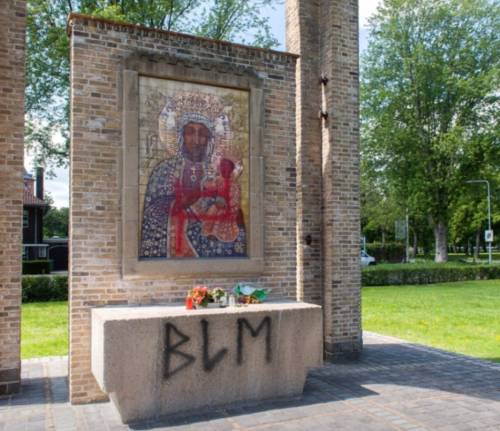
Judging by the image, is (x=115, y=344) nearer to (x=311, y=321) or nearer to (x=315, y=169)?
(x=311, y=321)

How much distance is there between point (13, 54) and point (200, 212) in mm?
3473

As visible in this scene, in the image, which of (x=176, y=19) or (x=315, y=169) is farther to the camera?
(x=176, y=19)

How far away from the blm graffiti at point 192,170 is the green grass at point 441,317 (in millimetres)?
5425

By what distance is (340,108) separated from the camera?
8.39 m

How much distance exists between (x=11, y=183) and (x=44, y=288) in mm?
12250

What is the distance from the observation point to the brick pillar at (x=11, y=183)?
6.34 metres

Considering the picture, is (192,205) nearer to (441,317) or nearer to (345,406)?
(345,406)

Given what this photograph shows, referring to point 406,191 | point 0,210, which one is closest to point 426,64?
point 406,191

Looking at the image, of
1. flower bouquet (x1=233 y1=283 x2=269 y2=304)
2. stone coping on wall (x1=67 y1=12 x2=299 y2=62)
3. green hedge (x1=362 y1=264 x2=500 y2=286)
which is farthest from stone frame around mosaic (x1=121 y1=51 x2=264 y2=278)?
green hedge (x1=362 y1=264 x2=500 y2=286)

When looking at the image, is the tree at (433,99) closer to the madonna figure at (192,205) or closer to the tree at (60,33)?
the tree at (60,33)

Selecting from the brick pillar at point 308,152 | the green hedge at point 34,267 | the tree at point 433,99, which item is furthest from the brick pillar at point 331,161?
the green hedge at point 34,267

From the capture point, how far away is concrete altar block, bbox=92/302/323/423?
17.3 feet

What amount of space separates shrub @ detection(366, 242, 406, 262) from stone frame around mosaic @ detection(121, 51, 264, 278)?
122 feet

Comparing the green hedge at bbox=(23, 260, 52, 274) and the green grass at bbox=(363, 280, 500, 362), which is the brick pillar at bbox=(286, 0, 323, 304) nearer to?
the green grass at bbox=(363, 280, 500, 362)
